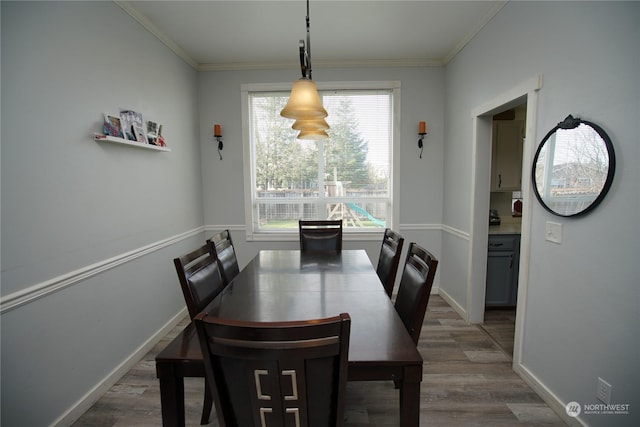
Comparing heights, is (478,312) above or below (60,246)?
below

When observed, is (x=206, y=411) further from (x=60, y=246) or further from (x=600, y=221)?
(x=600, y=221)

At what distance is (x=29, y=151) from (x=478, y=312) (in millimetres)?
3605

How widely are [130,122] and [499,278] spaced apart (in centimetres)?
370

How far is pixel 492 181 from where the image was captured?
3.15m

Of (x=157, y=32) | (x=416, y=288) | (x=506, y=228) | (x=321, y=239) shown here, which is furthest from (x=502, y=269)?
(x=157, y=32)

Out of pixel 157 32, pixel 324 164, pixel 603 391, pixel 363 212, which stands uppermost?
pixel 157 32

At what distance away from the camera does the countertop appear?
9.52 ft

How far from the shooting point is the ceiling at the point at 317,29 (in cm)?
227

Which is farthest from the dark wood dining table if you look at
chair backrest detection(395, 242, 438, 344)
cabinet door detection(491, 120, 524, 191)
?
cabinet door detection(491, 120, 524, 191)

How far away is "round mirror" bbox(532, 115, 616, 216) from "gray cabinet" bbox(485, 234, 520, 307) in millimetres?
1211

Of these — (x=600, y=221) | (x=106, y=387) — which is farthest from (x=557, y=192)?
(x=106, y=387)

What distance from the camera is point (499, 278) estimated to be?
2945mm

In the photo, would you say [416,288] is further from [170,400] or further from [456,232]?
[456,232]

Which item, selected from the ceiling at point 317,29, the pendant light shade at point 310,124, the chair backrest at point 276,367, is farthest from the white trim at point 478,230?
the chair backrest at point 276,367
